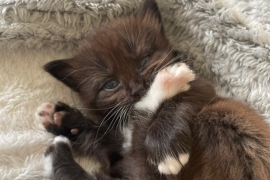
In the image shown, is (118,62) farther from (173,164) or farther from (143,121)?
(173,164)

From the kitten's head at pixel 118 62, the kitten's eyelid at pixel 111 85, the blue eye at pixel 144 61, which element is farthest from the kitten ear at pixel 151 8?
the kitten's eyelid at pixel 111 85

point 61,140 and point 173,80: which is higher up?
point 173,80

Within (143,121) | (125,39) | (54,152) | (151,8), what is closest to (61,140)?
(54,152)

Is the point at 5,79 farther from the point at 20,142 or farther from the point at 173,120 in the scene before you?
the point at 173,120

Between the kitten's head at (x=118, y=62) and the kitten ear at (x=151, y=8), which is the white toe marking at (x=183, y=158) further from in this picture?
the kitten ear at (x=151, y=8)

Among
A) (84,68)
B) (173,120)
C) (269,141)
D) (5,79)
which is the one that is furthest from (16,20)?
(269,141)

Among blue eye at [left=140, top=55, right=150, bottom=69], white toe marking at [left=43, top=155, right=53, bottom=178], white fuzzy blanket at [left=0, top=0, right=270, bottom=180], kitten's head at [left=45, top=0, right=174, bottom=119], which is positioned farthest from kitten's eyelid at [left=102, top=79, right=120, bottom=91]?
white toe marking at [left=43, top=155, right=53, bottom=178]
